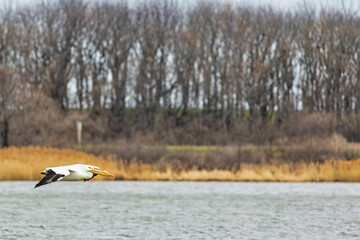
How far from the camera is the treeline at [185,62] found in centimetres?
5662

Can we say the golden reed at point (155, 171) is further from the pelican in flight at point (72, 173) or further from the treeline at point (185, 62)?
the pelican in flight at point (72, 173)

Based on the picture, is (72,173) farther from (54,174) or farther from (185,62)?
(185,62)

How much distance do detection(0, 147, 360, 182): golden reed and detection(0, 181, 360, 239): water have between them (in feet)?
1.21

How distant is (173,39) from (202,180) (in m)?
22.4

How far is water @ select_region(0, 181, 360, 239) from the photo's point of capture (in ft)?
65.6

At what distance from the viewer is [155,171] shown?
37.6 m

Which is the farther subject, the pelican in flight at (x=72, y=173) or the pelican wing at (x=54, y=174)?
the pelican in flight at (x=72, y=173)

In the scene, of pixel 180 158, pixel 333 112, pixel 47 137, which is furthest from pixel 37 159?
pixel 333 112

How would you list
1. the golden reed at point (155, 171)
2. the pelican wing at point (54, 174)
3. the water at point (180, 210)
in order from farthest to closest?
the golden reed at point (155, 171) → the water at point (180, 210) → the pelican wing at point (54, 174)

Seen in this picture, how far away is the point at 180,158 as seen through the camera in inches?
1559

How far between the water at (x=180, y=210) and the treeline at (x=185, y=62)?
66.9 ft

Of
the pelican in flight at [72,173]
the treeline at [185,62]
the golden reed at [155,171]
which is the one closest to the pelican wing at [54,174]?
the pelican in flight at [72,173]

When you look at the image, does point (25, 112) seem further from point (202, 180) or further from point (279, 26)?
point (279, 26)

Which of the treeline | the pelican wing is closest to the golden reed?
the treeline
